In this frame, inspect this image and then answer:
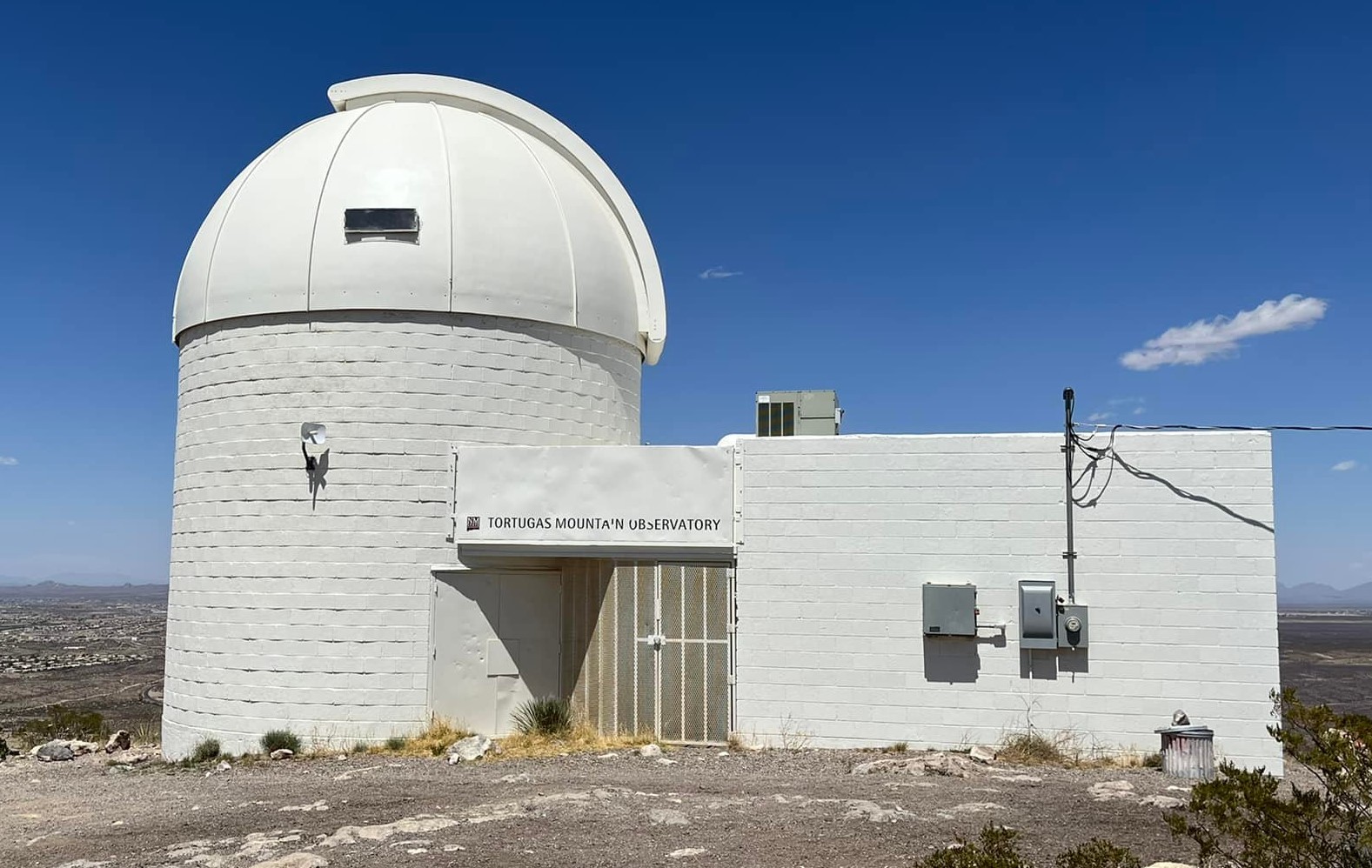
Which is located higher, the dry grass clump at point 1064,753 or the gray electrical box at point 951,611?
the gray electrical box at point 951,611

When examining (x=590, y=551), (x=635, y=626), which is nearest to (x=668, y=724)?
(x=635, y=626)

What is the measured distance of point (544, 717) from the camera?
498 inches

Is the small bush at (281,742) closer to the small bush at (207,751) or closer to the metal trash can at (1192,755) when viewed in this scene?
the small bush at (207,751)

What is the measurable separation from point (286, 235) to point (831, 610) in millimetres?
7525

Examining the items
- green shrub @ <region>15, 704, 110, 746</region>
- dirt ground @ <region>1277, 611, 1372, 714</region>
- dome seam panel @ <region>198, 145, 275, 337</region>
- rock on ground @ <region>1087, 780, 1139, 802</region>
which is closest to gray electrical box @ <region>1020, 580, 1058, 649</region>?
rock on ground @ <region>1087, 780, 1139, 802</region>

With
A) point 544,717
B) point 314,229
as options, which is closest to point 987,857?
point 544,717

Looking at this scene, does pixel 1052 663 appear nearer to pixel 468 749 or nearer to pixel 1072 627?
pixel 1072 627

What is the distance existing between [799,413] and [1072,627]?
4.24 meters

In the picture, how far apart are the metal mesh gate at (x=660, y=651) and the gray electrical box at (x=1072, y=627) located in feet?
11.1

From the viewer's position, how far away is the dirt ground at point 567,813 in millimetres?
7590

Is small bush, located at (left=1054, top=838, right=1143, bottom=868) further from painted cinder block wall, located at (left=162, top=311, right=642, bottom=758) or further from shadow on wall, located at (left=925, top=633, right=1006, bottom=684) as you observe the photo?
painted cinder block wall, located at (left=162, top=311, right=642, bottom=758)

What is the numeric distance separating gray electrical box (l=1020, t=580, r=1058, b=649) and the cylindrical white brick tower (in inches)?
216

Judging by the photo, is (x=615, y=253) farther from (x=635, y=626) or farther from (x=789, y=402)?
(x=635, y=626)

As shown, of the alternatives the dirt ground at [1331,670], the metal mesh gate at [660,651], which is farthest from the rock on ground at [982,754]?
the dirt ground at [1331,670]
